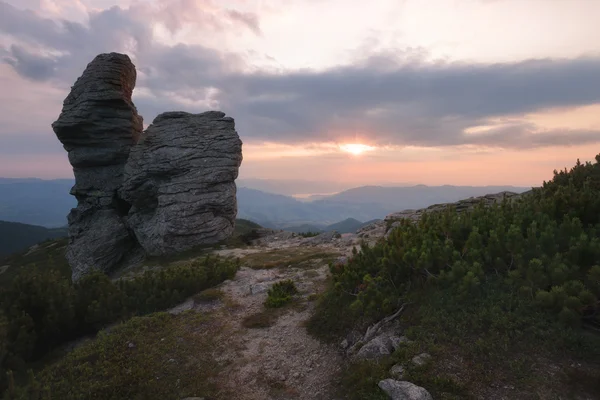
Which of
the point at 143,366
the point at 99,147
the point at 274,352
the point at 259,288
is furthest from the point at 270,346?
the point at 99,147

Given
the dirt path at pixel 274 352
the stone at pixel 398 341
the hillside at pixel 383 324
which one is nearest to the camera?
the hillside at pixel 383 324

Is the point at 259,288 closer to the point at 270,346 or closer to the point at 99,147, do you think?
the point at 270,346

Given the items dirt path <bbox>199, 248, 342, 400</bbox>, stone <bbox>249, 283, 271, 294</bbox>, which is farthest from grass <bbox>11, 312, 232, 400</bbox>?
stone <bbox>249, 283, 271, 294</bbox>

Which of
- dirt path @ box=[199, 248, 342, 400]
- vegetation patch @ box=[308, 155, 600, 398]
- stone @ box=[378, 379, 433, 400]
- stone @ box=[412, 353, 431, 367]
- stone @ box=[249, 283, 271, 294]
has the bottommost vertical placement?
dirt path @ box=[199, 248, 342, 400]

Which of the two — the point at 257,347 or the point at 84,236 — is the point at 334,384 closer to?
the point at 257,347

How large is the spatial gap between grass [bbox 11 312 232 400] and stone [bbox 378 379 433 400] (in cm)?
419

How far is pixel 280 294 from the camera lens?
14836 mm

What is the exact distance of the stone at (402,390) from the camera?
680 centimetres

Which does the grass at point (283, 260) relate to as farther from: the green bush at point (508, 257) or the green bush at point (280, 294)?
the green bush at point (508, 257)

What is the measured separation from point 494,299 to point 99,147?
46482mm

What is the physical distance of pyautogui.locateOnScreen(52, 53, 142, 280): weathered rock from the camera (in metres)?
38.9

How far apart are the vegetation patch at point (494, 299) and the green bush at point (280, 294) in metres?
2.26

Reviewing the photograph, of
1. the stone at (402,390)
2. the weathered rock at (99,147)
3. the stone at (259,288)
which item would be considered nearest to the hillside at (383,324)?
the stone at (402,390)

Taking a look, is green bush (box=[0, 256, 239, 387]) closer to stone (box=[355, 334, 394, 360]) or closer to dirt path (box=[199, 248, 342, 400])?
dirt path (box=[199, 248, 342, 400])
